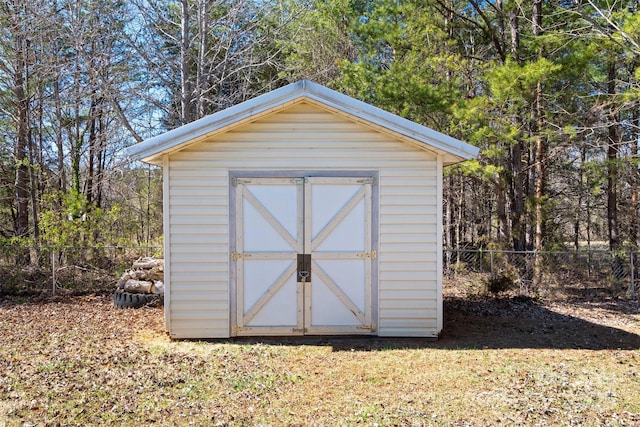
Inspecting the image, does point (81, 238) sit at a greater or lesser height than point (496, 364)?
greater

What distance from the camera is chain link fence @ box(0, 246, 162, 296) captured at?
32.0 ft

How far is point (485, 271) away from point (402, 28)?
5.62 metres

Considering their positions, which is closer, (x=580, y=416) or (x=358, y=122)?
(x=580, y=416)

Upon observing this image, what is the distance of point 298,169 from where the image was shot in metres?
6.43

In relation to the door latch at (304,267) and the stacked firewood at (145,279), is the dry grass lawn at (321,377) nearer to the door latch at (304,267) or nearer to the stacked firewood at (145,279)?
the door latch at (304,267)

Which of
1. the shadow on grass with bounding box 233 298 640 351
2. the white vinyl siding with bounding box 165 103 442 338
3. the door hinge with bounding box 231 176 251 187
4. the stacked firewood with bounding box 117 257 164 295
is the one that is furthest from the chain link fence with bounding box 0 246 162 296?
the shadow on grass with bounding box 233 298 640 351

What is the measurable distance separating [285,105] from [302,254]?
1.97m

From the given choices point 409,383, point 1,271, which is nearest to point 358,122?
point 409,383

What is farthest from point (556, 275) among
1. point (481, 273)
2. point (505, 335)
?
point (505, 335)

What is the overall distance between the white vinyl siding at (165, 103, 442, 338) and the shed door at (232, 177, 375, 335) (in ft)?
0.67

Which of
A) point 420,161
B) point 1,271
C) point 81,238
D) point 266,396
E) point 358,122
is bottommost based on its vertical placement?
point 266,396

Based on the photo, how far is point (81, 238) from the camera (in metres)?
10.4

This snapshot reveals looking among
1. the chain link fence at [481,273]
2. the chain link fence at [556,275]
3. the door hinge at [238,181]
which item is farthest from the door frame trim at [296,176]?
the chain link fence at [481,273]

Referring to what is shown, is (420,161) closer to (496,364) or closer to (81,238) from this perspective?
(496,364)
